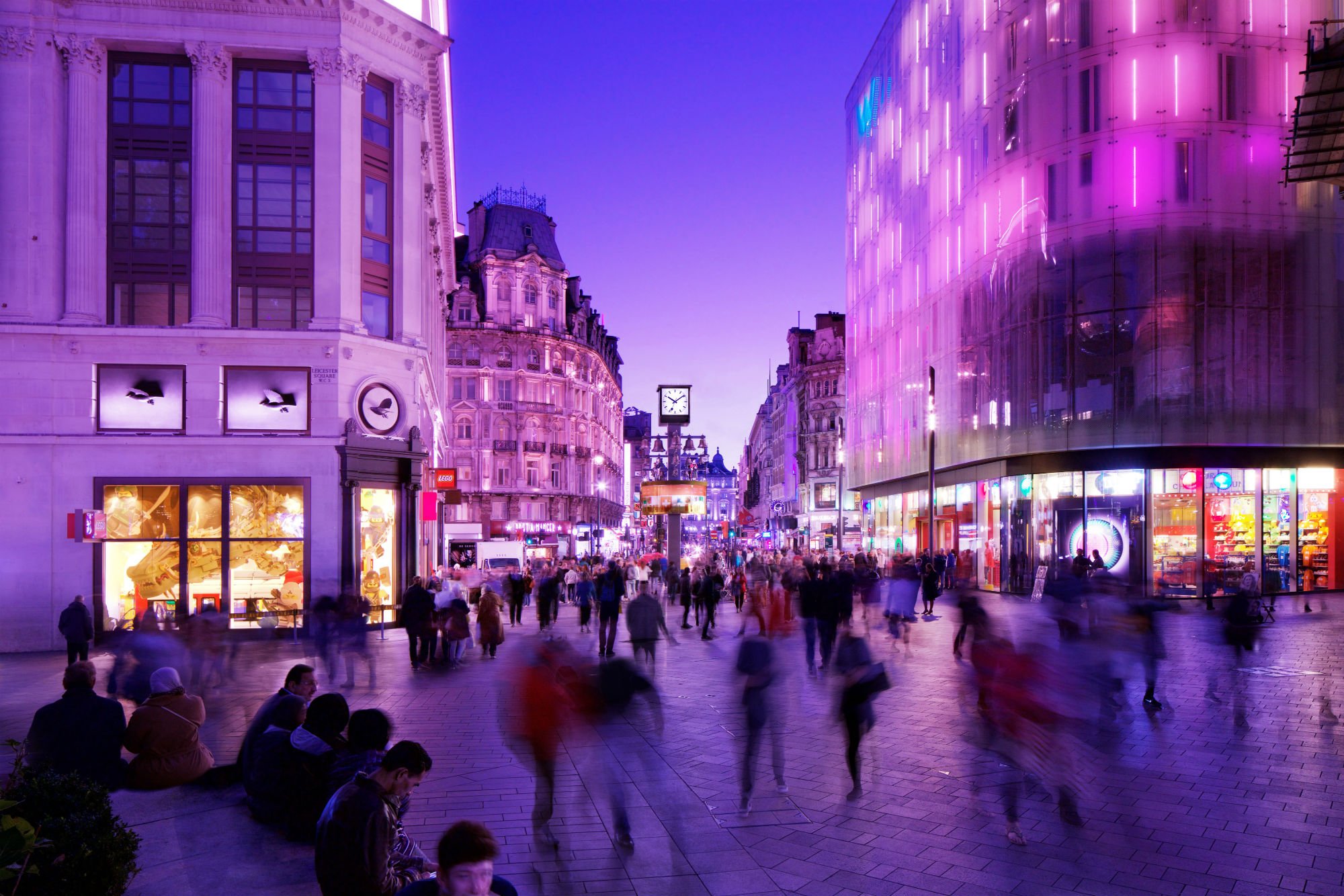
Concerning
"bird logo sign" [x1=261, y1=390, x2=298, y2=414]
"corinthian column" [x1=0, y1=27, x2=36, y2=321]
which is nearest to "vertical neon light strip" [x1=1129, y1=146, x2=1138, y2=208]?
"bird logo sign" [x1=261, y1=390, x2=298, y2=414]

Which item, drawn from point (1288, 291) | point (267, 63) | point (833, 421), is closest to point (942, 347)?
point (1288, 291)

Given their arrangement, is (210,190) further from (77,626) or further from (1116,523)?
(1116,523)

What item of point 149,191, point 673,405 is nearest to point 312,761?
point 149,191

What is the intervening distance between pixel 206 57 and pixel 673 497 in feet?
73.8

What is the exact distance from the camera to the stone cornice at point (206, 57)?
26609 mm

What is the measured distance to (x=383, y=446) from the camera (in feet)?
91.7

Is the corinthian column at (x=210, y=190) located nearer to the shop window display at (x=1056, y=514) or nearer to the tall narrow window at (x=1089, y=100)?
the tall narrow window at (x=1089, y=100)

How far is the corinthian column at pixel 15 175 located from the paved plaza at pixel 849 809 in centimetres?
1449

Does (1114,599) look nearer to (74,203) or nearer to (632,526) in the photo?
(74,203)

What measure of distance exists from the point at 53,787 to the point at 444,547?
142ft

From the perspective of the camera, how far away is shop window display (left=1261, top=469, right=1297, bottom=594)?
32281 millimetres

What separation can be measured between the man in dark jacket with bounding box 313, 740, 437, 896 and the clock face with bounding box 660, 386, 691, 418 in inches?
1216

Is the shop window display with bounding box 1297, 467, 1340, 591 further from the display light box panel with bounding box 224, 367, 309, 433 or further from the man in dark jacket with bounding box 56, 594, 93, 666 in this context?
the man in dark jacket with bounding box 56, 594, 93, 666

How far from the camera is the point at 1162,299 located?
103 feet
